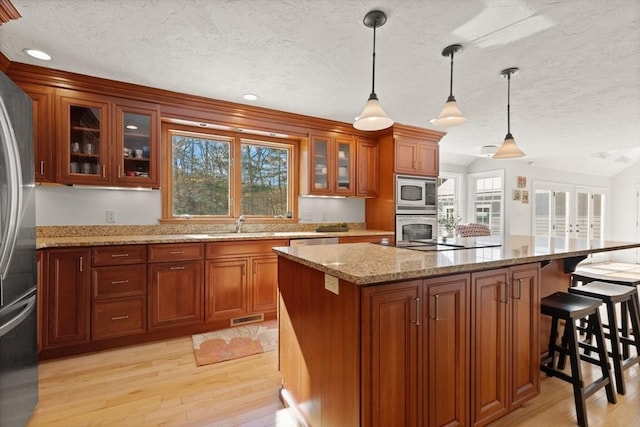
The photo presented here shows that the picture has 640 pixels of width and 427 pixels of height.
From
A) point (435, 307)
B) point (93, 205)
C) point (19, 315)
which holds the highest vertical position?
point (93, 205)

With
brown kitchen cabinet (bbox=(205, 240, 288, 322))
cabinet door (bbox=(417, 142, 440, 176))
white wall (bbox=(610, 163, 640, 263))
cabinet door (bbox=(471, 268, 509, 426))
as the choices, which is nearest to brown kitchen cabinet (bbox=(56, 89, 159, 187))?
brown kitchen cabinet (bbox=(205, 240, 288, 322))

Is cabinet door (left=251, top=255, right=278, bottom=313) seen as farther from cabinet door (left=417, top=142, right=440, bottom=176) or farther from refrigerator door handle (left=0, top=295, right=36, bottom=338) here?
cabinet door (left=417, top=142, right=440, bottom=176)

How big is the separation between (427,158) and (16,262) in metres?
4.42

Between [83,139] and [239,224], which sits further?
[239,224]

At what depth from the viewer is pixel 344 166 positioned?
416cm

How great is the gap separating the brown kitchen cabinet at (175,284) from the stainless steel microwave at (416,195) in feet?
8.83

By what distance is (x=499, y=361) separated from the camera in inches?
63.4

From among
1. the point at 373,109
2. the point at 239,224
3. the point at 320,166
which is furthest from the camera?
the point at 320,166

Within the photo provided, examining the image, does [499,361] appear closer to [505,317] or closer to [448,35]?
Answer: [505,317]

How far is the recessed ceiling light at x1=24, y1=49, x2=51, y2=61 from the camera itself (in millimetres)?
2230

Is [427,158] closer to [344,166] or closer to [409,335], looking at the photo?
[344,166]

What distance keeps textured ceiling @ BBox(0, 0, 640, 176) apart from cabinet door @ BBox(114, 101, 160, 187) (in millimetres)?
296

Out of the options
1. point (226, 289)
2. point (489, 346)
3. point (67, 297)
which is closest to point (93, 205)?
point (67, 297)

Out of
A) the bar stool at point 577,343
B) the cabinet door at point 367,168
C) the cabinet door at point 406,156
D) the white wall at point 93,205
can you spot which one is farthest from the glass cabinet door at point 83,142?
the bar stool at point 577,343
